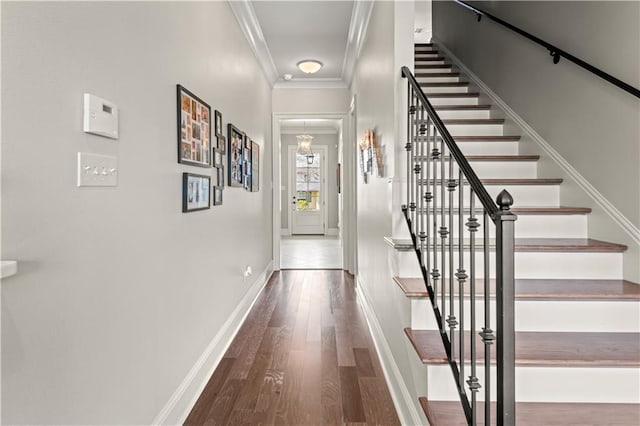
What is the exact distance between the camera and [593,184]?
93.0 inches

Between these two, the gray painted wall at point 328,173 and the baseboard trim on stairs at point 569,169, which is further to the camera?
the gray painted wall at point 328,173

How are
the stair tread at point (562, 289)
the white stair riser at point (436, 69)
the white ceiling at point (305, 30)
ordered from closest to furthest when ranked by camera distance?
the stair tread at point (562, 289) → the white ceiling at point (305, 30) → the white stair riser at point (436, 69)

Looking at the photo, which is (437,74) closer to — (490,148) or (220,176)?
(490,148)

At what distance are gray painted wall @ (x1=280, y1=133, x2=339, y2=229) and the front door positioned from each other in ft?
0.47

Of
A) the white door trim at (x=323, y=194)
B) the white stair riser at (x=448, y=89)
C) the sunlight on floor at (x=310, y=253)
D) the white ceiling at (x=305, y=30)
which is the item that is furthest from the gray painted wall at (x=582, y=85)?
the white door trim at (x=323, y=194)

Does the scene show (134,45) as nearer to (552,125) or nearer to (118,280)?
(118,280)

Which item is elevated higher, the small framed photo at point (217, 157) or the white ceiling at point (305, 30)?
the white ceiling at point (305, 30)

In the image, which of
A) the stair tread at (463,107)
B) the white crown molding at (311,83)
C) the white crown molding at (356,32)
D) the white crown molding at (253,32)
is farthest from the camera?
the white crown molding at (311,83)

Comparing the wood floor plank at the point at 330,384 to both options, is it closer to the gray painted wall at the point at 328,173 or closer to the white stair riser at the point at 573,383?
the white stair riser at the point at 573,383

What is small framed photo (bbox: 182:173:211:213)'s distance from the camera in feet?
6.58

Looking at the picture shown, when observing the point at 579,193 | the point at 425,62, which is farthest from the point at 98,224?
the point at 425,62

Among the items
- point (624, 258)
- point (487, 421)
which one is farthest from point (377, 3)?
point (487, 421)

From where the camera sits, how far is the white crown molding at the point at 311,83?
542cm

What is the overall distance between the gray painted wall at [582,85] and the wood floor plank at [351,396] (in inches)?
71.9
